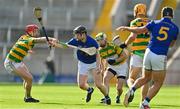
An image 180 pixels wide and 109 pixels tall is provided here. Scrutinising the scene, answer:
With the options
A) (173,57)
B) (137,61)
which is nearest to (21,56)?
(137,61)

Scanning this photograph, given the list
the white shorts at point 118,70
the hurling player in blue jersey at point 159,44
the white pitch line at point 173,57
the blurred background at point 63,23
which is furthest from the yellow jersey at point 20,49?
the white pitch line at point 173,57

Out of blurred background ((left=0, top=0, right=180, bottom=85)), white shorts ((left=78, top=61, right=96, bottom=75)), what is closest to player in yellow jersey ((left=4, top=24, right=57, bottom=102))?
white shorts ((left=78, top=61, right=96, bottom=75))

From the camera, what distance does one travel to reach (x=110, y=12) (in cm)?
4950

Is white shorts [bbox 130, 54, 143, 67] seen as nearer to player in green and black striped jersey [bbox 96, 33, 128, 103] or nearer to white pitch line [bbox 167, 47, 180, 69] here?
player in green and black striped jersey [bbox 96, 33, 128, 103]

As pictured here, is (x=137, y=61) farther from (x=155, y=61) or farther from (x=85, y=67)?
(x=155, y=61)

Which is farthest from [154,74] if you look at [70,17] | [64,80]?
[70,17]

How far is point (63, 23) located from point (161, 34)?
107 ft

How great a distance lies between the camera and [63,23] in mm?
50719

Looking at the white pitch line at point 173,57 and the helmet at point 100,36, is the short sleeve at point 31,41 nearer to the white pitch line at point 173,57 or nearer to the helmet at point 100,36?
the helmet at point 100,36

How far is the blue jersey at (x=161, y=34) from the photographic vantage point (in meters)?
18.2

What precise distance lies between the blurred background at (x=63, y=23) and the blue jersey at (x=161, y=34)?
86.6 feet

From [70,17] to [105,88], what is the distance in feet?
94.4

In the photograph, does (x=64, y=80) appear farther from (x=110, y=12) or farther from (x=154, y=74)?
(x=154, y=74)

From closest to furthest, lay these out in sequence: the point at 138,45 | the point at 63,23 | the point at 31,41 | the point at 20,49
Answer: the point at 138,45 → the point at 31,41 → the point at 20,49 → the point at 63,23
